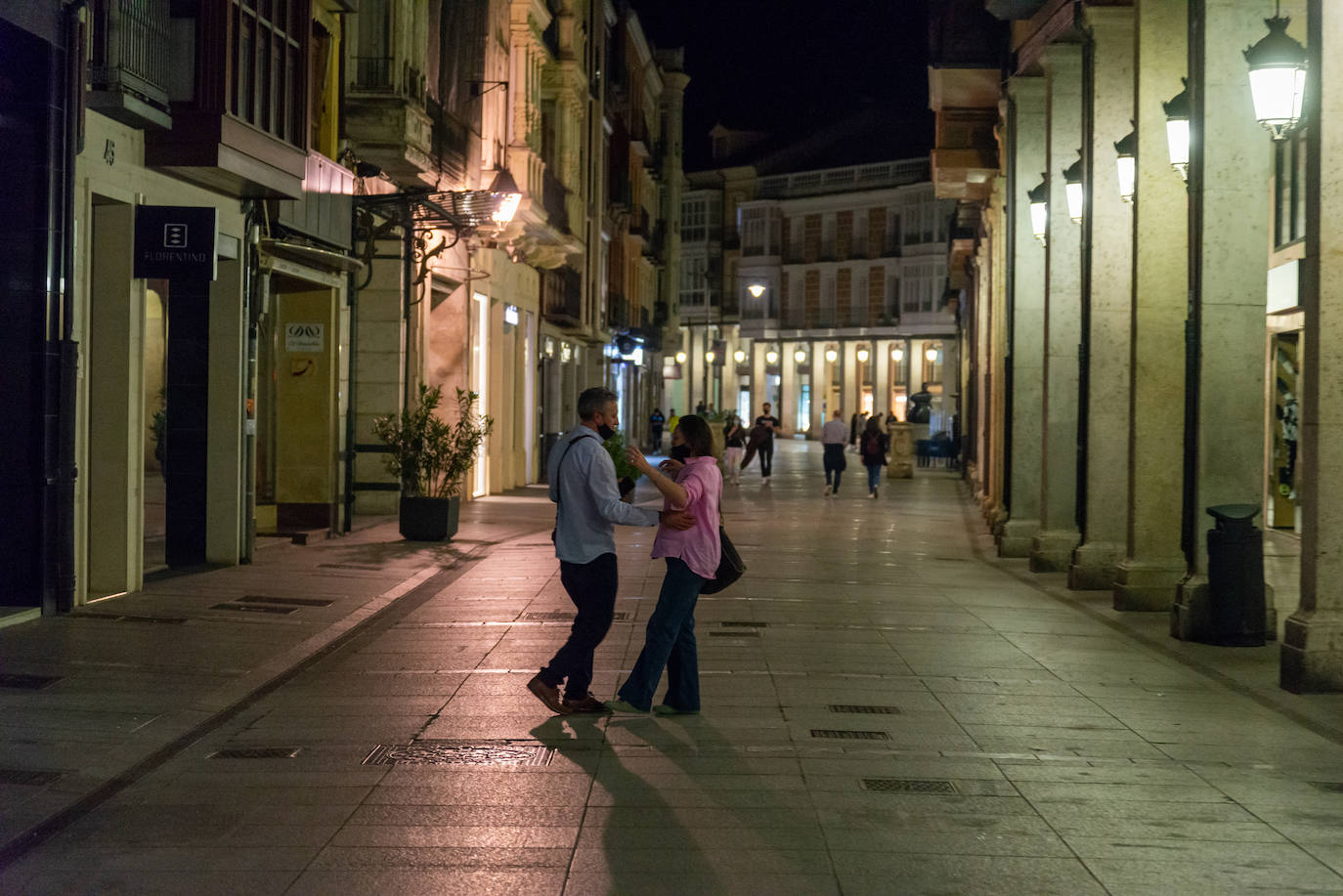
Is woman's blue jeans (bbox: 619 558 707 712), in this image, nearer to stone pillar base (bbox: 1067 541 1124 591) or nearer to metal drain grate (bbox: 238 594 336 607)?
metal drain grate (bbox: 238 594 336 607)

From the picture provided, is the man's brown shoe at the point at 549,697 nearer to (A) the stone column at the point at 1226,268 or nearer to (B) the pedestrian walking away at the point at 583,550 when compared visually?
(B) the pedestrian walking away at the point at 583,550

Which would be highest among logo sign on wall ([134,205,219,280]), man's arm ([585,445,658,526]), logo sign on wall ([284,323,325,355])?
logo sign on wall ([134,205,219,280])

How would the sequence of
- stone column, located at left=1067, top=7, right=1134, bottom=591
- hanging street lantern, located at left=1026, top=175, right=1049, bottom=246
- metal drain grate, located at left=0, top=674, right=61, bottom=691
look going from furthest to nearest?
hanging street lantern, located at left=1026, top=175, right=1049, bottom=246
stone column, located at left=1067, top=7, right=1134, bottom=591
metal drain grate, located at left=0, top=674, right=61, bottom=691

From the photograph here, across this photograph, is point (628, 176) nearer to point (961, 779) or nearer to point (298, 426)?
point (298, 426)

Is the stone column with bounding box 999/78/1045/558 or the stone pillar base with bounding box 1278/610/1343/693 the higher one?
the stone column with bounding box 999/78/1045/558

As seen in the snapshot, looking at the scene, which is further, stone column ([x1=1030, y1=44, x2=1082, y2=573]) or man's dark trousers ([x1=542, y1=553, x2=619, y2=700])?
stone column ([x1=1030, y1=44, x2=1082, y2=573])

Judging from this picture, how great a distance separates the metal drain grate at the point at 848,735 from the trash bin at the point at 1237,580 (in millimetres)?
4588

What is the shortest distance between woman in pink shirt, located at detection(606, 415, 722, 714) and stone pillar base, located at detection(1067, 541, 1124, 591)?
26.7ft

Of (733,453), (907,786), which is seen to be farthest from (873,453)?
(907,786)

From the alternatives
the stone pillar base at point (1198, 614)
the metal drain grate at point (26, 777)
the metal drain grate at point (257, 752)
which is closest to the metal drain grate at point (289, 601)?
the metal drain grate at point (257, 752)

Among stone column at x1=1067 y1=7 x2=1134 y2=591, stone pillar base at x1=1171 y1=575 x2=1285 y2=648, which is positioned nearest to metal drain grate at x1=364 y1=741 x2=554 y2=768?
stone pillar base at x1=1171 y1=575 x2=1285 y2=648

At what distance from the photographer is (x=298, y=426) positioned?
20.1 metres

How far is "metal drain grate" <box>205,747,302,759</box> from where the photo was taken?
7.89 m

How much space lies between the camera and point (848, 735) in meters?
8.50
